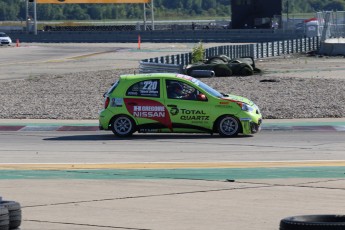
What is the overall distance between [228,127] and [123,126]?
2.35 meters

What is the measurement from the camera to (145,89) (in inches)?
822

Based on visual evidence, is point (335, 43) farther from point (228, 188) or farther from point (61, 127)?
point (228, 188)

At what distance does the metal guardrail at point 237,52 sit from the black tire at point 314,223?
94.0 feet

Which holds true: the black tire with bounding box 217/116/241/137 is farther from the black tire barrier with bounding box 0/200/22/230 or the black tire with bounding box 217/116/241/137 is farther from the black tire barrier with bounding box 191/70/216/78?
the black tire barrier with bounding box 191/70/216/78

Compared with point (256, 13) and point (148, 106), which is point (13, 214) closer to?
point (148, 106)

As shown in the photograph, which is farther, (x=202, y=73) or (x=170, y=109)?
(x=202, y=73)

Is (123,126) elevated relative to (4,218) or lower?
lower

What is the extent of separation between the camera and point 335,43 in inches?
2205

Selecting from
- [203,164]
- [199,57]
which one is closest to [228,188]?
[203,164]

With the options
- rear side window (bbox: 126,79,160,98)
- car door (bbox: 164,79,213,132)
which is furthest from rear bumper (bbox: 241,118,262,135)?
rear side window (bbox: 126,79,160,98)

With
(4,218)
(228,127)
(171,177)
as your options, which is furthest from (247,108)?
(4,218)

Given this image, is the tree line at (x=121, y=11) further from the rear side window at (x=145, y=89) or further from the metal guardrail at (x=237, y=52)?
the rear side window at (x=145, y=89)

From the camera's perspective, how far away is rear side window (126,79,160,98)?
2080 centimetres

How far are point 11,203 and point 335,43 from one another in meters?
47.4
